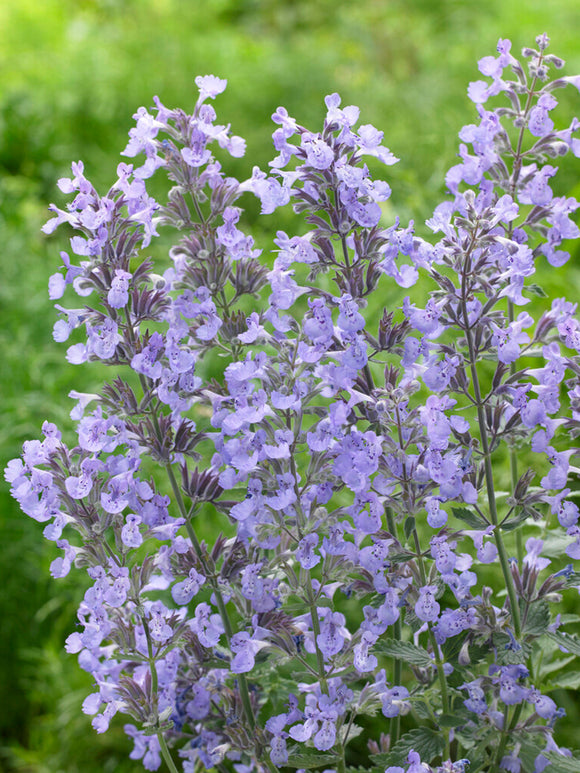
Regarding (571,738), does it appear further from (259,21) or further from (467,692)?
(259,21)

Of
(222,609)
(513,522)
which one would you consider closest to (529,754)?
(513,522)

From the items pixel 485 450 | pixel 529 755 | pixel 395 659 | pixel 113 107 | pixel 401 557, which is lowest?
pixel 529 755

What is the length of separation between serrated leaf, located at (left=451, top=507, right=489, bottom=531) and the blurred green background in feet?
4.45

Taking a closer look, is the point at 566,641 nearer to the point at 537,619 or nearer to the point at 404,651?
the point at 537,619

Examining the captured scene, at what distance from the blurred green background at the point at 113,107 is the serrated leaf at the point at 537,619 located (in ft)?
4.36

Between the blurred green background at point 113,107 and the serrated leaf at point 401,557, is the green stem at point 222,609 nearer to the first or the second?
the serrated leaf at point 401,557

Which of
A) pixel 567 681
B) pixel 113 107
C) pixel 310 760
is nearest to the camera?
pixel 310 760

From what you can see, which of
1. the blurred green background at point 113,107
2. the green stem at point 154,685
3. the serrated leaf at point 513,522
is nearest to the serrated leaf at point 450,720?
the serrated leaf at point 513,522

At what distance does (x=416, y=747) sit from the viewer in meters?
1.06

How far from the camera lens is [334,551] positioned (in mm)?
989

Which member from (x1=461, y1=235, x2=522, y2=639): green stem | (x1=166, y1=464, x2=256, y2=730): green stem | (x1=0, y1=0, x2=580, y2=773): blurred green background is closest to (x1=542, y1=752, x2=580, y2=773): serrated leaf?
(x1=461, y1=235, x2=522, y2=639): green stem

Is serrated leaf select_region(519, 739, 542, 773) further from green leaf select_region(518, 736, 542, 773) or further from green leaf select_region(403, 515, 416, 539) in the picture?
green leaf select_region(403, 515, 416, 539)

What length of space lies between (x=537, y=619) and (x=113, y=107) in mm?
5029

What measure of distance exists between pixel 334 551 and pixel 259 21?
8.56 meters
